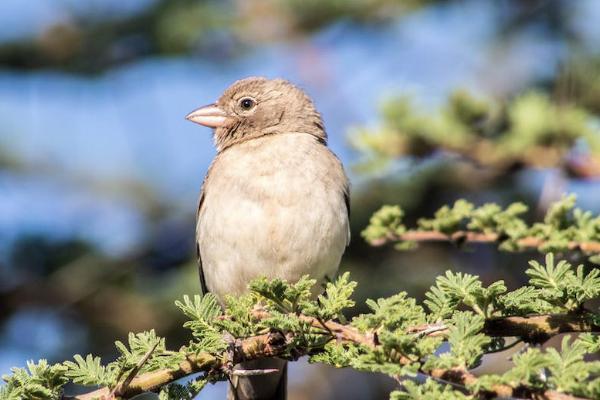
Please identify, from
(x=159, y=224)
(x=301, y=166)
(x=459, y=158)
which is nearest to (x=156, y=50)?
(x=159, y=224)

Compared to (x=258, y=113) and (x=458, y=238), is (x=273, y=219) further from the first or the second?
(x=258, y=113)

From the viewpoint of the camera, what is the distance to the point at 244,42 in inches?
310

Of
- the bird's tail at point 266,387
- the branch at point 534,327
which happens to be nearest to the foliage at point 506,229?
the branch at point 534,327

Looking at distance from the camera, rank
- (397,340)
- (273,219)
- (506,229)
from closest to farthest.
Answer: (397,340), (506,229), (273,219)

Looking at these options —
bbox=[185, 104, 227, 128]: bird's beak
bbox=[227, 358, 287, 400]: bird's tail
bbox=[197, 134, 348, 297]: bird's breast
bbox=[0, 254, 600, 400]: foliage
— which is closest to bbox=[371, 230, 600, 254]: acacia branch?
bbox=[197, 134, 348, 297]: bird's breast

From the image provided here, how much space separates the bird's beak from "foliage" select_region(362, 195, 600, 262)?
1.96 meters

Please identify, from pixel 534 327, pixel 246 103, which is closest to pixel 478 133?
pixel 246 103

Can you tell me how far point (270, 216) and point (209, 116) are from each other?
4.66 ft

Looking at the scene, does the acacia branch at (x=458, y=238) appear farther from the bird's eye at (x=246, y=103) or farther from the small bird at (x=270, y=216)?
the bird's eye at (x=246, y=103)

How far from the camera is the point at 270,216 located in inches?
188

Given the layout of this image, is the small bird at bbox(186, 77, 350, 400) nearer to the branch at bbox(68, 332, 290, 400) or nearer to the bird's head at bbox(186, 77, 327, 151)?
the bird's head at bbox(186, 77, 327, 151)

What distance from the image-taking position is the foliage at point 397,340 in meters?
2.41

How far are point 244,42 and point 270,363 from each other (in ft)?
10.7

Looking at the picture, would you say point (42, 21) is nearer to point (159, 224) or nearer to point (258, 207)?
point (159, 224)
